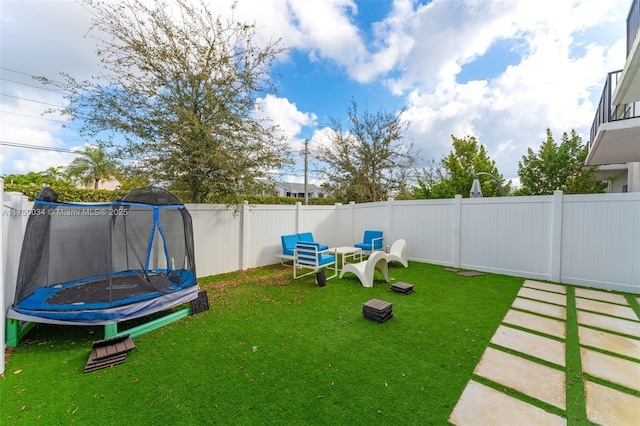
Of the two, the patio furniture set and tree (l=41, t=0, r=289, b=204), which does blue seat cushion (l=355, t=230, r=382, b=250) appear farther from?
tree (l=41, t=0, r=289, b=204)

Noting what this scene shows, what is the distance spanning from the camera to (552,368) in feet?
8.23

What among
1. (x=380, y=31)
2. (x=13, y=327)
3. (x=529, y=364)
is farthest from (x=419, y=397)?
(x=380, y=31)

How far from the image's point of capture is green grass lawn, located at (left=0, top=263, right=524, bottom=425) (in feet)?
6.38

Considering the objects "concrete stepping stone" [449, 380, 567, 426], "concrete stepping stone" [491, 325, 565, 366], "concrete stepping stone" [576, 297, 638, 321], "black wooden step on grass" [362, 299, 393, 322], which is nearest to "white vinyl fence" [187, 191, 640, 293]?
"concrete stepping stone" [576, 297, 638, 321]

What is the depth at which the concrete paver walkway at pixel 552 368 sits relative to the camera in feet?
6.35

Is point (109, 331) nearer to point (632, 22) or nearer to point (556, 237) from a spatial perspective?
point (556, 237)

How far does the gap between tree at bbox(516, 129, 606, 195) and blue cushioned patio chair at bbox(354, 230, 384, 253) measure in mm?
12441

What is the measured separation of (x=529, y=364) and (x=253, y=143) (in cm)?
588

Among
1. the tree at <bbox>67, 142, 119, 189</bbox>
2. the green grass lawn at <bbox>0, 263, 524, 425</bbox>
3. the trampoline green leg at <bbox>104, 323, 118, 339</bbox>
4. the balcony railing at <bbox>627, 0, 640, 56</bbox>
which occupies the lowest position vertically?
the green grass lawn at <bbox>0, 263, 524, 425</bbox>

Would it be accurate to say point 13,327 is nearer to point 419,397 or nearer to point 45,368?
point 45,368

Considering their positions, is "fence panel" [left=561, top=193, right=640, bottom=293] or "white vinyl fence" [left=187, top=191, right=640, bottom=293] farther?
"white vinyl fence" [left=187, top=191, right=640, bottom=293]

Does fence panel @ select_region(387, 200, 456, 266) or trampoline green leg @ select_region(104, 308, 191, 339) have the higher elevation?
fence panel @ select_region(387, 200, 456, 266)

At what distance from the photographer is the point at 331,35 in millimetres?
7328

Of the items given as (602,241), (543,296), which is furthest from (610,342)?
(602,241)
